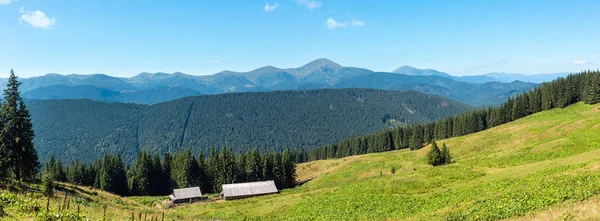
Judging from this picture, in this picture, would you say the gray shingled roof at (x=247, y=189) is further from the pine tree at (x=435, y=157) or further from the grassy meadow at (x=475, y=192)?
the pine tree at (x=435, y=157)

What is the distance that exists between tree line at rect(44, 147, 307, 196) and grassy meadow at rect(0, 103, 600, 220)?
1787 cm

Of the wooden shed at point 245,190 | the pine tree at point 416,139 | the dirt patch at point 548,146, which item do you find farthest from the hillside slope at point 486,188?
the pine tree at point 416,139

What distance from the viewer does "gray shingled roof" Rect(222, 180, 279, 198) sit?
76.7 m

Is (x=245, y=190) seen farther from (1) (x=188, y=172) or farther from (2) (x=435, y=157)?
(2) (x=435, y=157)

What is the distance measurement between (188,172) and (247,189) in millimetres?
23533

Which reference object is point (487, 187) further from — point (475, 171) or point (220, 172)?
point (220, 172)

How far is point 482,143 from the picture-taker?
79688 mm

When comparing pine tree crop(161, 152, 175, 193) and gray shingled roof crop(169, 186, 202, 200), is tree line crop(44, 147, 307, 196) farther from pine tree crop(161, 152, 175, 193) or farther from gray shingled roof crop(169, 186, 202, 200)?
gray shingled roof crop(169, 186, 202, 200)

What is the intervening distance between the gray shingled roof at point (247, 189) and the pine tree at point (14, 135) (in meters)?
38.7

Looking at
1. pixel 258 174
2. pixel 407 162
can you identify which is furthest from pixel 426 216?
pixel 258 174

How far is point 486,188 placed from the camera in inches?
1364

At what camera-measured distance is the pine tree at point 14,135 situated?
146ft

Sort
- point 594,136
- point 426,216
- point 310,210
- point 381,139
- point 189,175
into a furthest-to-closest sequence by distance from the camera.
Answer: point 381,139
point 189,175
point 594,136
point 310,210
point 426,216

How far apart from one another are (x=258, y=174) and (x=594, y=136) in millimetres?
74568
